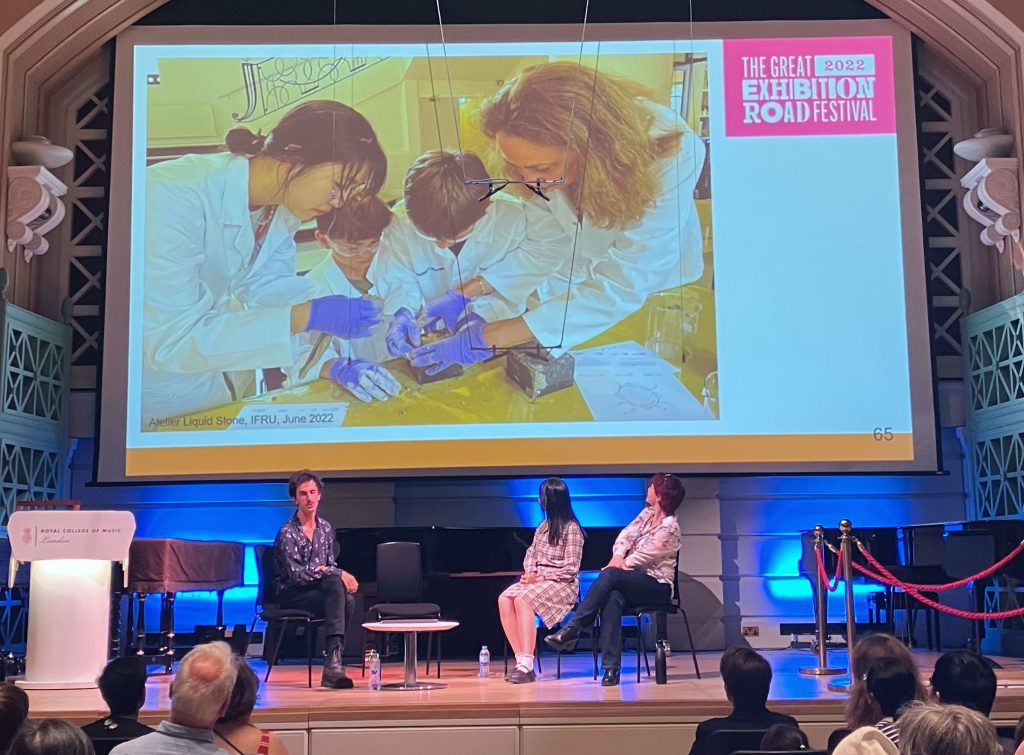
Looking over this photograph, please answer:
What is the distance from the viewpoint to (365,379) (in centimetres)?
816

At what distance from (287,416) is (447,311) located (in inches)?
52.6

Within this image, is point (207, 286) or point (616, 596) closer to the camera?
point (616, 596)

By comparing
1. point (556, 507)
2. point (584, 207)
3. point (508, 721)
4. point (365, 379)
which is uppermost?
point (584, 207)

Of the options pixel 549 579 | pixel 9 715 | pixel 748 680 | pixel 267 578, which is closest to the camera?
pixel 9 715

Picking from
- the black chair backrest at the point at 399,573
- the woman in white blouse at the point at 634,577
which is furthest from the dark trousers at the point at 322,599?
the woman in white blouse at the point at 634,577

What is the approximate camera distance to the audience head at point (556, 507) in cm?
627

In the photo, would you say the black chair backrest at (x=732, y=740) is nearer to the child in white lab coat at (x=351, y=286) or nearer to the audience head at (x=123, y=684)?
the audience head at (x=123, y=684)

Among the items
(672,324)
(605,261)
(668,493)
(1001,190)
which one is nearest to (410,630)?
(668,493)

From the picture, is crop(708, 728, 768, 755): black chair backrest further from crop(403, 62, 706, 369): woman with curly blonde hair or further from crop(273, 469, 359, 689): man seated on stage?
crop(403, 62, 706, 369): woman with curly blonde hair

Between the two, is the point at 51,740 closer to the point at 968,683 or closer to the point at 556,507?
the point at 968,683

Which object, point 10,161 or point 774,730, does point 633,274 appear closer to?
point 10,161

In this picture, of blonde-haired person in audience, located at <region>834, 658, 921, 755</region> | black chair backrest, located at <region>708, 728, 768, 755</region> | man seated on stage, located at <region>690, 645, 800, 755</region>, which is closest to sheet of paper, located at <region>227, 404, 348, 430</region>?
man seated on stage, located at <region>690, 645, 800, 755</region>

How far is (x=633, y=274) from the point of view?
830cm

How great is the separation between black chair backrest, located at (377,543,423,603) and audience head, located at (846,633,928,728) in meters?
3.73
